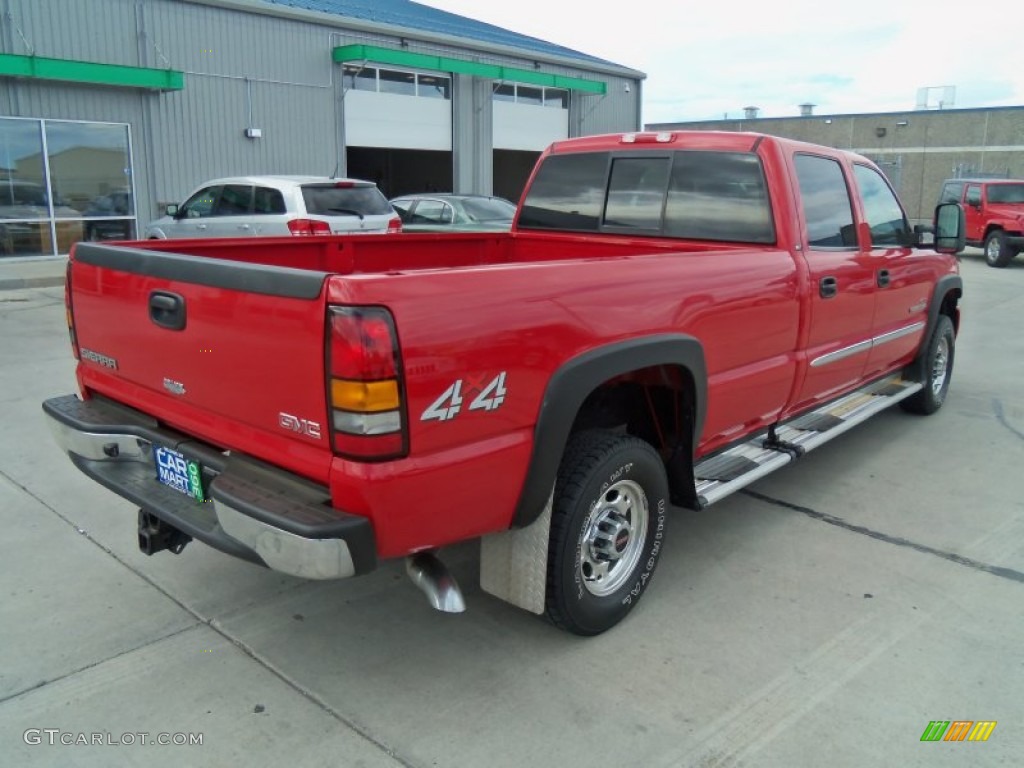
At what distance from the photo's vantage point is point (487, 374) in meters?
2.58

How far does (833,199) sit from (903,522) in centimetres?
183

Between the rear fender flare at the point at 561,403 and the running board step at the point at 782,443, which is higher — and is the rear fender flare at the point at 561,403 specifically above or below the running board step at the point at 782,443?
above

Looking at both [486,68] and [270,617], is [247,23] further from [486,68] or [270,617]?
[270,617]

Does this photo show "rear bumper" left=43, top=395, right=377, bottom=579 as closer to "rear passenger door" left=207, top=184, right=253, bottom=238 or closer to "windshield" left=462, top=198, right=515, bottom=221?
"rear passenger door" left=207, top=184, right=253, bottom=238

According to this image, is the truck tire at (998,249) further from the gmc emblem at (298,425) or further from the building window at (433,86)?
the gmc emblem at (298,425)

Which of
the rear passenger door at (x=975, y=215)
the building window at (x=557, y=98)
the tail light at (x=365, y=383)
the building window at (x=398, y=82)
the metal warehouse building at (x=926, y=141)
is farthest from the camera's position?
the metal warehouse building at (x=926, y=141)

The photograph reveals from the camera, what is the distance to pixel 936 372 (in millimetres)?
6637

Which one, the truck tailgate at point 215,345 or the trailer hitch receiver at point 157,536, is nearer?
the truck tailgate at point 215,345

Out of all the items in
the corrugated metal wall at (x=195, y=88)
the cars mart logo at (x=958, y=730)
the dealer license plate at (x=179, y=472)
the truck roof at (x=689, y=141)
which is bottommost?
the cars mart logo at (x=958, y=730)

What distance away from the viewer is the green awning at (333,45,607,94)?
19.6m

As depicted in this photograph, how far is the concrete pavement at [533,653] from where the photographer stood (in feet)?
9.02

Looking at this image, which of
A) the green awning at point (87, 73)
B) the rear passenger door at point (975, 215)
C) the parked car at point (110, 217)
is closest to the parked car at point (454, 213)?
the green awning at point (87, 73)

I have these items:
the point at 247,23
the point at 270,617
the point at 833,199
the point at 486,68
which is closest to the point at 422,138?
the point at 486,68

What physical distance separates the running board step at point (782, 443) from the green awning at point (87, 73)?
48.8 feet
